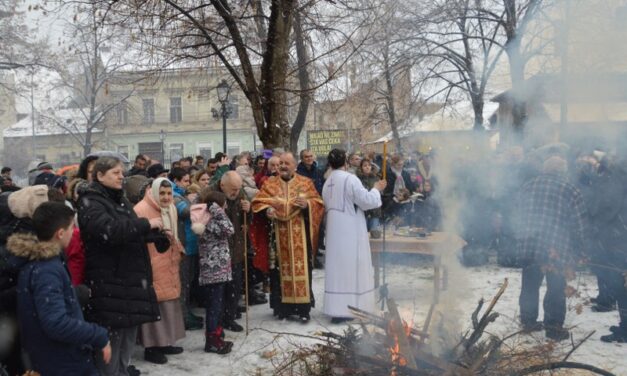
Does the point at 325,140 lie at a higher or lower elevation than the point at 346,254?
higher

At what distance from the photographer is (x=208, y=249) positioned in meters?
5.69

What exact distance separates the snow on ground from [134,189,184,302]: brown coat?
748mm

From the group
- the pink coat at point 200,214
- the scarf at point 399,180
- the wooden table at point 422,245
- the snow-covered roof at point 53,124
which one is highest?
the snow-covered roof at point 53,124

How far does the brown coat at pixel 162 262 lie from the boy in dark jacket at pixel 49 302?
1.77 meters

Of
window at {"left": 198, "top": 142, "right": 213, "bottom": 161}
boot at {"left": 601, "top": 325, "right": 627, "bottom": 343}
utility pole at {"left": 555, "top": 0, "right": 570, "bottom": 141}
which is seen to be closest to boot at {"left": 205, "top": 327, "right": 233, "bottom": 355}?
boot at {"left": 601, "top": 325, "right": 627, "bottom": 343}

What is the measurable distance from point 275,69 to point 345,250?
170 inches

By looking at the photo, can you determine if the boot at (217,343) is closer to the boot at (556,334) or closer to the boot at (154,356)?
the boot at (154,356)

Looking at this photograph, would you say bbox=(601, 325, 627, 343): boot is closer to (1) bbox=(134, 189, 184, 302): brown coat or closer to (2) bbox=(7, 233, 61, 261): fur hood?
(1) bbox=(134, 189, 184, 302): brown coat

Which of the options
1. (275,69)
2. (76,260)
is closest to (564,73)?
(275,69)

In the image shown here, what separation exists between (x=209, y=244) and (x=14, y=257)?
2.56 metres

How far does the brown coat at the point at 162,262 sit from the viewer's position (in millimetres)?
5098

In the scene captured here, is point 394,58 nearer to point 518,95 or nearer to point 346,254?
point 518,95

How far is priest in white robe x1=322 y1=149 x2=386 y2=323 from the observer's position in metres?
6.68

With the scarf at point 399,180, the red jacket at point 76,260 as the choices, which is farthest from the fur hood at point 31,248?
the scarf at point 399,180
